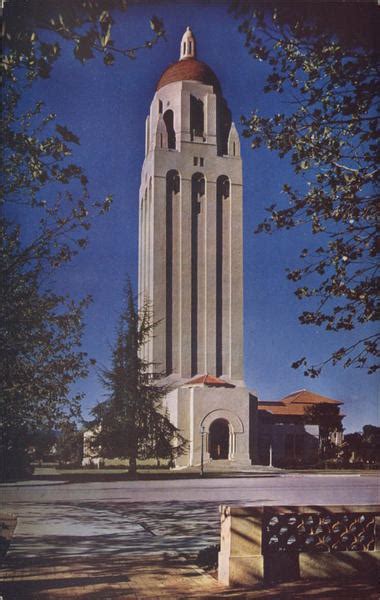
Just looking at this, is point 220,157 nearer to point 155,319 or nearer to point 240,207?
point 240,207

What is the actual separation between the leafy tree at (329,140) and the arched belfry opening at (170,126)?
2.39ft

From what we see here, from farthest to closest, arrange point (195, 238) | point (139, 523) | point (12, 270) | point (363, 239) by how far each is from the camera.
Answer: point (195, 238), point (139, 523), point (363, 239), point (12, 270)

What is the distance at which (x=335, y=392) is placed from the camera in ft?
19.9

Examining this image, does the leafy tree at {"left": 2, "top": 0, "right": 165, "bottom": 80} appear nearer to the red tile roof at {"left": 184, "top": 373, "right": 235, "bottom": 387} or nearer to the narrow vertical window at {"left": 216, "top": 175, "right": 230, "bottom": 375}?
the narrow vertical window at {"left": 216, "top": 175, "right": 230, "bottom": 375}

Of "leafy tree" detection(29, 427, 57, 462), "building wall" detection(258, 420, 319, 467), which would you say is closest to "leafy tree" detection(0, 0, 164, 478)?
"leafy tree" detection(29, 427, 57, 462)

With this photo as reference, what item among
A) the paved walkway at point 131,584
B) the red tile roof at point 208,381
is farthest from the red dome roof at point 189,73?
the paved walkway at point 131,584

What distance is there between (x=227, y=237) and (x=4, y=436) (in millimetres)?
3045

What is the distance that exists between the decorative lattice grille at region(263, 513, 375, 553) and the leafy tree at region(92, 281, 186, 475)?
1.28 meters

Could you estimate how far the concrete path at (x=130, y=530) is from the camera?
15.6 ft

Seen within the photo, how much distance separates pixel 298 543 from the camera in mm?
5285

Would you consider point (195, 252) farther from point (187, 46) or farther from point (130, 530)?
point (130, 530)

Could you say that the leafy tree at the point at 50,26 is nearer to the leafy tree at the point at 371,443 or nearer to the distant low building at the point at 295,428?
the distant low building at the point at 295,428

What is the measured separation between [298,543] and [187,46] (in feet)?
14.9

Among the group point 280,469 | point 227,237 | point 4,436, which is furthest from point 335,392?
point 4,436
